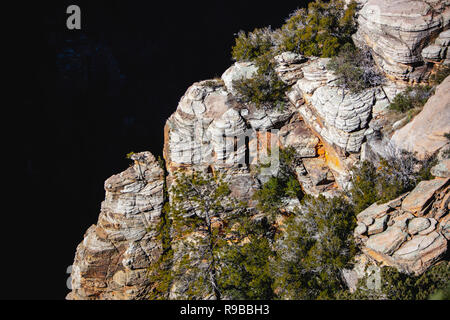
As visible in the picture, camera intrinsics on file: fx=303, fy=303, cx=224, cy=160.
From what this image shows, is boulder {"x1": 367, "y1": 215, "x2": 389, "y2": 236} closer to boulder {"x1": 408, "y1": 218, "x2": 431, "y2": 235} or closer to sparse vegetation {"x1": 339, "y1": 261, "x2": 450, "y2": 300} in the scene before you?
boulder {"x1": 408, "y1": 218, "x2": 431, "y2": 235}

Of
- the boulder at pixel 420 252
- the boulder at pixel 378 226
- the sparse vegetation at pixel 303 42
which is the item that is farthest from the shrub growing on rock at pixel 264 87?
the boulder at pixel 420 252

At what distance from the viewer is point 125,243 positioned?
48.4 feet

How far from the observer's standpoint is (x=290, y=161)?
527 inches

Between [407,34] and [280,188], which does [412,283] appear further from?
[407,34]

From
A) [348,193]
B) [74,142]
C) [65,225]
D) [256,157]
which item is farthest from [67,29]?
[348,193]

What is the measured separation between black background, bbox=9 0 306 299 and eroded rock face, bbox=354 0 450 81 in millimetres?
25740

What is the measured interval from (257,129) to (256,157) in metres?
1.29

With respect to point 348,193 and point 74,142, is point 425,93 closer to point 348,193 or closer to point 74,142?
point 348,193

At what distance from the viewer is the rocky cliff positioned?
31.5ft

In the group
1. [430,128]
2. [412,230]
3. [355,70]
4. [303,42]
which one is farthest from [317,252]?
[303,42]

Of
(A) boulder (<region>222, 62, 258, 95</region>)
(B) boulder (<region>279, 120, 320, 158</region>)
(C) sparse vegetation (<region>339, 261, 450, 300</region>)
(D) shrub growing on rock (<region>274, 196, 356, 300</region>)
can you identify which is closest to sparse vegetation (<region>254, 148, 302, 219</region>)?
(B) boulder (<region>279, 120, 320, 158</region>)

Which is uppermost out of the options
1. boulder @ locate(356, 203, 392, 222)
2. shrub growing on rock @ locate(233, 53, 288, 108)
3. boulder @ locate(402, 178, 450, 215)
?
shrub growing on rock @ locate(233, 53, 288, 108)

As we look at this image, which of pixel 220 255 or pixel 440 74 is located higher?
pixel 440 74

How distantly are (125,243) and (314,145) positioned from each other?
1005 centimetres
